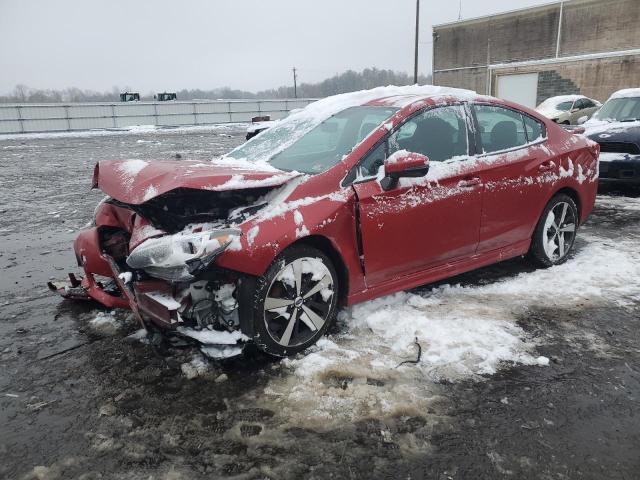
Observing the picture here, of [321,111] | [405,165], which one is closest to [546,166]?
[405,165]

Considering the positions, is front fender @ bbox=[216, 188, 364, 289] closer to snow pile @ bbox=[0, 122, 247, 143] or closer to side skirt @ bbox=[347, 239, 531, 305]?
side skirt @ bbox=[347, 239, 531, 305]

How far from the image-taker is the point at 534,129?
4785 millimetres

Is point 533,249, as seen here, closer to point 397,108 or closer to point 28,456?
point 397,108

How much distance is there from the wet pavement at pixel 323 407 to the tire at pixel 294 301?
0.18 m

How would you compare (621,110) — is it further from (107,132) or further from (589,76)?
(107,132)

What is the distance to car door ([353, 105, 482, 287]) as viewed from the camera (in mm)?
3545

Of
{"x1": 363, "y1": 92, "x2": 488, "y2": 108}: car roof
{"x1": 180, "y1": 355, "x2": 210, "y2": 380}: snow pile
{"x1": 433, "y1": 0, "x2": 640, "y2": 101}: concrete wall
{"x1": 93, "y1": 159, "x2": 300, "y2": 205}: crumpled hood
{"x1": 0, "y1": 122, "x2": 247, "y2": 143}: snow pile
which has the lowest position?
{"x1": 180, "y1": 355, "x2": 210, "y2": 380}: snow pile

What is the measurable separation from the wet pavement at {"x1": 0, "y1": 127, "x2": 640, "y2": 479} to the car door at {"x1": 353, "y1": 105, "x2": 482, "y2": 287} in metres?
0.50

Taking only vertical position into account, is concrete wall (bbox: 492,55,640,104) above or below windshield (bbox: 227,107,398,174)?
above

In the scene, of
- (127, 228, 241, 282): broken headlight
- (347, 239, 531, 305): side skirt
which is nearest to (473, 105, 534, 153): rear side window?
(347, 239, 531, 305): side skirt

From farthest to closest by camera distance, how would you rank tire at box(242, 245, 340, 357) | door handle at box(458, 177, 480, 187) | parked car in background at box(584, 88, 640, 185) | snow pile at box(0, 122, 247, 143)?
snow pile at box(0, 122, 247, 143) → parked car in background at box(584, 88, 640, 185) → door handle at box(458, 177, 480, 187) → tire at box(242, 245, 340, 357)

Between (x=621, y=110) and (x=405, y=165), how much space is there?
7732 millimetres

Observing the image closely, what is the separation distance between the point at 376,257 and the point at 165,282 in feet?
4.68

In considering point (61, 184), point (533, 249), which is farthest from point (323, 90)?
point (533, 249)
